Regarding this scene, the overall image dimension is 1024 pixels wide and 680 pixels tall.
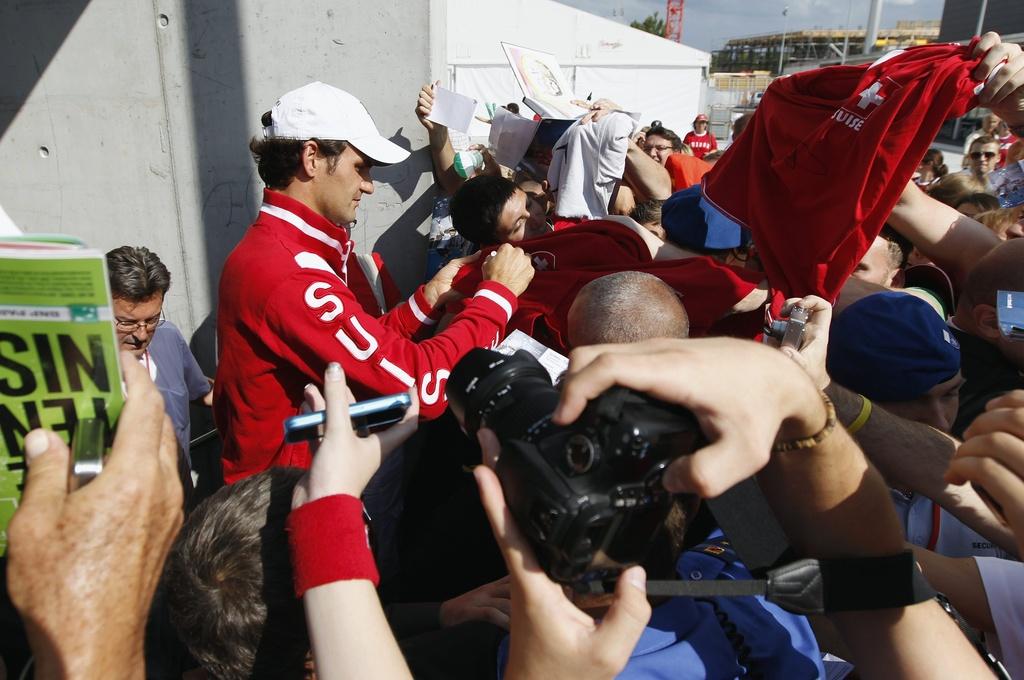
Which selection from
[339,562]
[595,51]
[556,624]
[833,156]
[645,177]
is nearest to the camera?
[556,624]

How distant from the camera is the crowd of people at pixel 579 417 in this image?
0.90 metres

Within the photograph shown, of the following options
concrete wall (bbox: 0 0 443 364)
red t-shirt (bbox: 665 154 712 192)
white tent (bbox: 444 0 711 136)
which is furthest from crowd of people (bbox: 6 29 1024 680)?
white tent (bbox: 444 0 711 136)

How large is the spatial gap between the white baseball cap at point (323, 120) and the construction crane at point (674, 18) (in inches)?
2626

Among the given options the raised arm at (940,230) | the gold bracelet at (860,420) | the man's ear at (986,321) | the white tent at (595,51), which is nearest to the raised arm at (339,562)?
the gold bracelet at (860,420)

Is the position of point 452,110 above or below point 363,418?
above

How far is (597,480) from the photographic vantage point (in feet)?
2.76

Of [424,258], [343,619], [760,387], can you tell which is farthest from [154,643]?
[424,258]

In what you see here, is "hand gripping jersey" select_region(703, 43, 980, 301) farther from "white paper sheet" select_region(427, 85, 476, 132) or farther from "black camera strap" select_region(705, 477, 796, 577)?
"black camera strap" select_region(705, 477, 796, 577)

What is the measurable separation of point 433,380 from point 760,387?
119cm

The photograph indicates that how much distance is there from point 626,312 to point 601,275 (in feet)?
2.23

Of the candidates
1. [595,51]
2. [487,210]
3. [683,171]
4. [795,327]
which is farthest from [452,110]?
[595,51]

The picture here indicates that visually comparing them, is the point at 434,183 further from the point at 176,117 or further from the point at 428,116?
the point at 176,117

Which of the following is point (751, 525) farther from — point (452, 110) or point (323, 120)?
point (452, 110)

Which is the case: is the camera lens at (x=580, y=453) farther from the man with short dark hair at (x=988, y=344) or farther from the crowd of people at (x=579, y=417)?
the man with short dark hair at (x=988, y=344)
